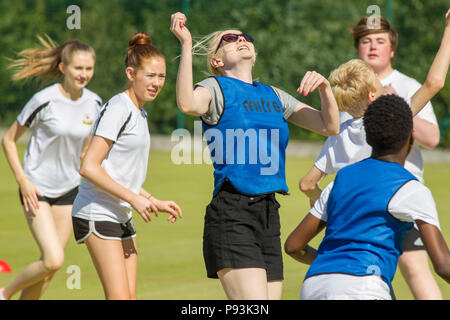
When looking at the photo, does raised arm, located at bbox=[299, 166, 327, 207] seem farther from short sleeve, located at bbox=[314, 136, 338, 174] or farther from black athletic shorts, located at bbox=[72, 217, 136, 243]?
black athletic shorts, located at bbox=[72, 217, 136, 243]

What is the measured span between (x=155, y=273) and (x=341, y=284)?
466 cm

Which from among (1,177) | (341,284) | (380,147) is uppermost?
(380,147)

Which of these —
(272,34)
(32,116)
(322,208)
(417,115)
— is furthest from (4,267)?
(272,34)

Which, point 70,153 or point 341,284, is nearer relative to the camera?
point 341,284

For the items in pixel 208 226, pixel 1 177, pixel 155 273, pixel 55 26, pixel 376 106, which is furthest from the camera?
pixel 55 26

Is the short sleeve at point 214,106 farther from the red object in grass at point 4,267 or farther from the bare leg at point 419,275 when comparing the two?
the red object in grass at point 4,267

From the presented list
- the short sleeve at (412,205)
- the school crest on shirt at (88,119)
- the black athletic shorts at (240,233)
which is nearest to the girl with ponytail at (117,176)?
the black athletic shorts at (240,233)

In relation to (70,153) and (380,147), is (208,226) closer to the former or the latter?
(380,147)

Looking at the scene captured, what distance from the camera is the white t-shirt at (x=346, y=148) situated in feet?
16.3

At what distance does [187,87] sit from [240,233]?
0.81 m

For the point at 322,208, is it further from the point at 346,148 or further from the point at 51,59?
the point at 51,59

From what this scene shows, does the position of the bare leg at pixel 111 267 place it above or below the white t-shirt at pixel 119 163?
below
